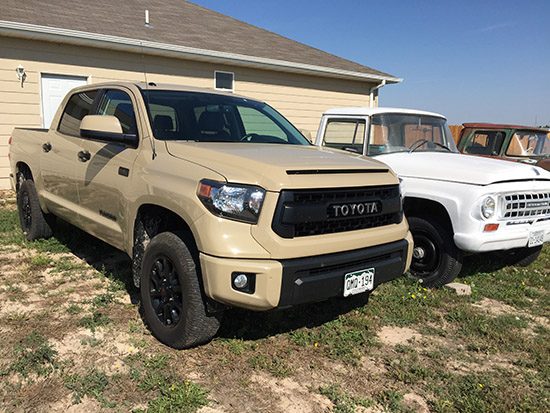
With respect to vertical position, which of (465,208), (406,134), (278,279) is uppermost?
(406,134)

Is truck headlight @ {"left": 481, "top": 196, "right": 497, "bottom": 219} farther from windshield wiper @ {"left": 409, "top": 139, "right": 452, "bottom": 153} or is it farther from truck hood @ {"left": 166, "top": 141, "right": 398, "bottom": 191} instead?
windshield wiper @ {"left": 409, "top": 139, "right": 452, "bottom": 153}

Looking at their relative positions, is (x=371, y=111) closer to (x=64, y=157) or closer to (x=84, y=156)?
(x=84, y=156)

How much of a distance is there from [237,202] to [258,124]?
1.85 meters

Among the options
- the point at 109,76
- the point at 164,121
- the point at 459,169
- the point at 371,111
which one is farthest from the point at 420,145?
the point at 109,76

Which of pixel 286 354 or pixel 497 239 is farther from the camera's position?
pixel 497 239

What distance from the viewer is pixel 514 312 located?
433 centimetres

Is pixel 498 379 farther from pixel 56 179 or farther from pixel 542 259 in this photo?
pixel 56 179

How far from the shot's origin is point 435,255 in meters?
4.75

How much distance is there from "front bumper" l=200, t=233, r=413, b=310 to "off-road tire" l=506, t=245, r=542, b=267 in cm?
340

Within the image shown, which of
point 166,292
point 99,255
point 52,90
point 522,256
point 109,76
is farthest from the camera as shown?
point 109,76

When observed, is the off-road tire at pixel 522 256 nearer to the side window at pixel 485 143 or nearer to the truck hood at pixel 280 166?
the side window at pixel 485 143

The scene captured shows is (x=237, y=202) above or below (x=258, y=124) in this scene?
below

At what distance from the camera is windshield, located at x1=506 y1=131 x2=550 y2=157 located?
7.55 metres

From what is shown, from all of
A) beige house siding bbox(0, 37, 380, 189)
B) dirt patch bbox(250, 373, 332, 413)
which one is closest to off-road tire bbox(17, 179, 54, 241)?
dirt patch bbox(250, 373, 332, 413)
